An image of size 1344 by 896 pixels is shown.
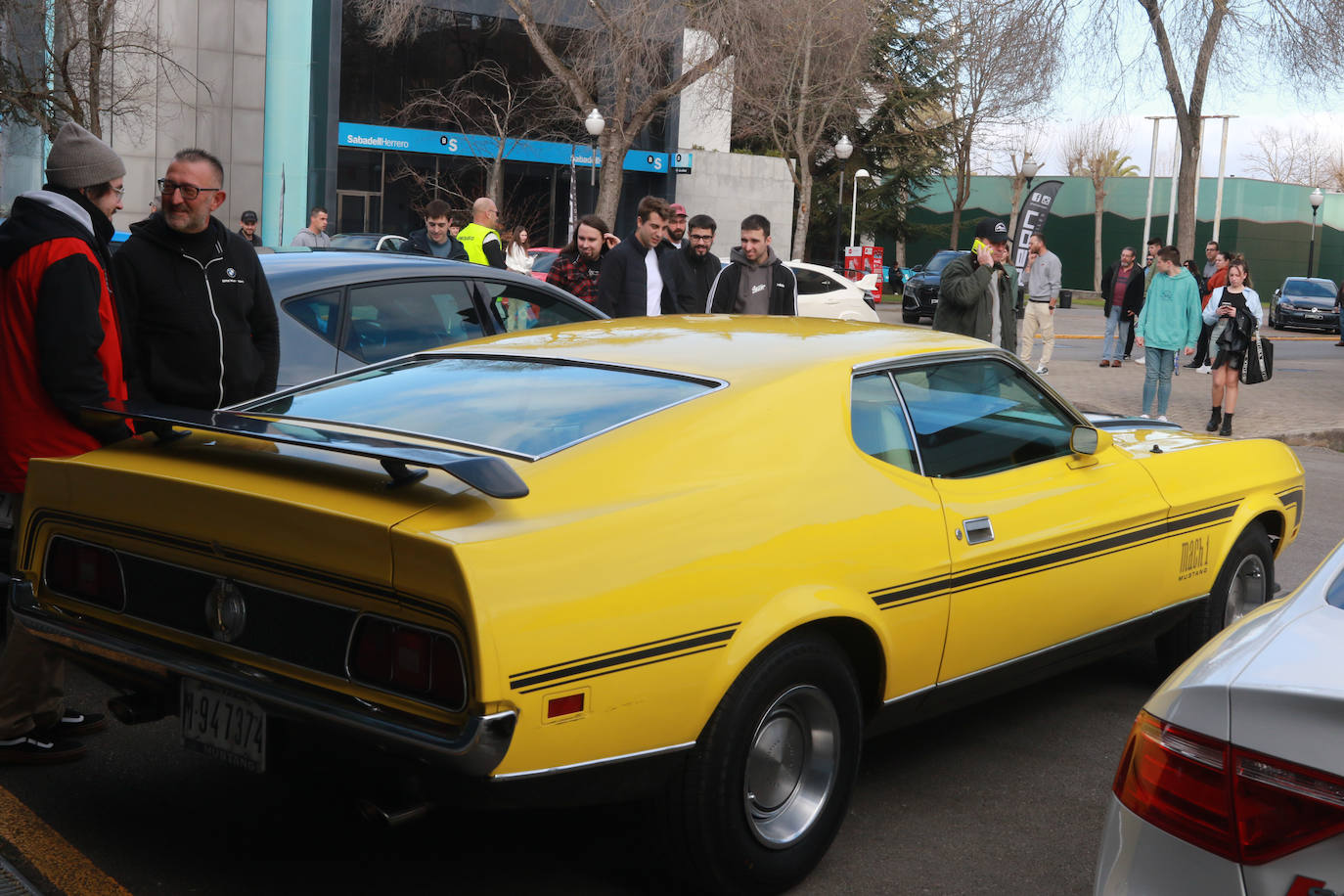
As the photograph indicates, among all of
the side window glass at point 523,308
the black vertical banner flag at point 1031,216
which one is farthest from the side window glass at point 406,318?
the black vertical banner flag at point 1031,216

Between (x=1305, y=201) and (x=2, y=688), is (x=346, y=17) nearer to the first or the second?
(x=2, y=688)

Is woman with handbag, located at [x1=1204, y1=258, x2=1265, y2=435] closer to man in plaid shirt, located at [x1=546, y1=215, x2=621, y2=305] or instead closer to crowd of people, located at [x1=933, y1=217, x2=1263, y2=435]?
crowd of people, located at [x1=933, y1=217, x2=1263, y2=435]

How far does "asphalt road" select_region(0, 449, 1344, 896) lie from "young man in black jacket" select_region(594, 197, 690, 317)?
4.46m

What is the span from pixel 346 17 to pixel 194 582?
34.5m

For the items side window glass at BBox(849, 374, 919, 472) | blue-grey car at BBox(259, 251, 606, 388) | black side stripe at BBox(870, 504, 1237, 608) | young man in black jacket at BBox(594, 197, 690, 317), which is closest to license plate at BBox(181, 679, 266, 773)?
black side stripe at BBox(870, 504, 1237, 608)

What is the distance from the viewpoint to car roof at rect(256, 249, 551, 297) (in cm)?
591

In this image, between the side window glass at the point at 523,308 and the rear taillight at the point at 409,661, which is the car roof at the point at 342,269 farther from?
the rear taillight at the point at 409,661

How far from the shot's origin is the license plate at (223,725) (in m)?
3.10

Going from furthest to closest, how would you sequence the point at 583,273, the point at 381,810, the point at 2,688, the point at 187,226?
1. the point at 583,273
2. the point at 187,226
3. the point at 2,688
4. the point at 381,810

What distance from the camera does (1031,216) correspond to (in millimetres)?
18766

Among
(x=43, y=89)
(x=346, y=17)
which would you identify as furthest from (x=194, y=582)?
(x=346, y=17)

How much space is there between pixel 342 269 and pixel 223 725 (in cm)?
326

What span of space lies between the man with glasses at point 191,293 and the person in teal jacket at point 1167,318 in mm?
10656

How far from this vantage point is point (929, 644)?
3902 mm
